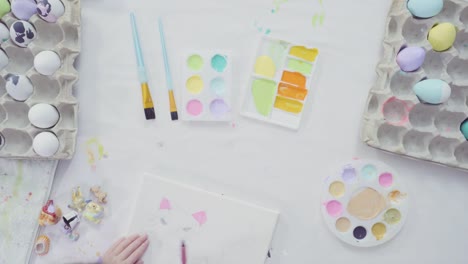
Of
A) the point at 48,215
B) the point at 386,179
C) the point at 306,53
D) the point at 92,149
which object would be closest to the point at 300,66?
the point at 306,53

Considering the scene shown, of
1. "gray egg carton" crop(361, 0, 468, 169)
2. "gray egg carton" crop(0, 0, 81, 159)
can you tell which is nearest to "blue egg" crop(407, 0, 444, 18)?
"gray egg carton" crop(361, 0, 468, 169)

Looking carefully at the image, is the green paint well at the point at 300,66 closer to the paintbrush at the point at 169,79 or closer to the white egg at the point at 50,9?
the paintbrush at the point at 169,79

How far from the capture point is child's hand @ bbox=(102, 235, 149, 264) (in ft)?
2.64

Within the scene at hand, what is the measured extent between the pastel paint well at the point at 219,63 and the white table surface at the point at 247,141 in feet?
0.06

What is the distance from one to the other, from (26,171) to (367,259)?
60 cm

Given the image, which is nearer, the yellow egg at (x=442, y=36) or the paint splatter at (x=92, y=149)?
the yellow egg at (x=442, y=36)

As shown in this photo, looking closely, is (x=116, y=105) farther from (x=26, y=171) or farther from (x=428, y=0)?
(x=428, y=0)

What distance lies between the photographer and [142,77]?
31.8 inches

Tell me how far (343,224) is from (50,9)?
23.2 inches

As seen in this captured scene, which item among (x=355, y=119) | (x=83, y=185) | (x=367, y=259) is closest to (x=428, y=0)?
(x=355, y=119)

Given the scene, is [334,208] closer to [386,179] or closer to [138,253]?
[386,179]

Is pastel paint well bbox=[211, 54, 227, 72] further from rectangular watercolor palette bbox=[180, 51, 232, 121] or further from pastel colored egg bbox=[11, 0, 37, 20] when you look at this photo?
pastel colored egg bbox=[11, 0, 37, 20]

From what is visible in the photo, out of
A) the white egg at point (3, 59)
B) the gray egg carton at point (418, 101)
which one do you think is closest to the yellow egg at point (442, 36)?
the gray egg carton at point (418, 101)

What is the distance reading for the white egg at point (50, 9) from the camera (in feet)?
2.41
